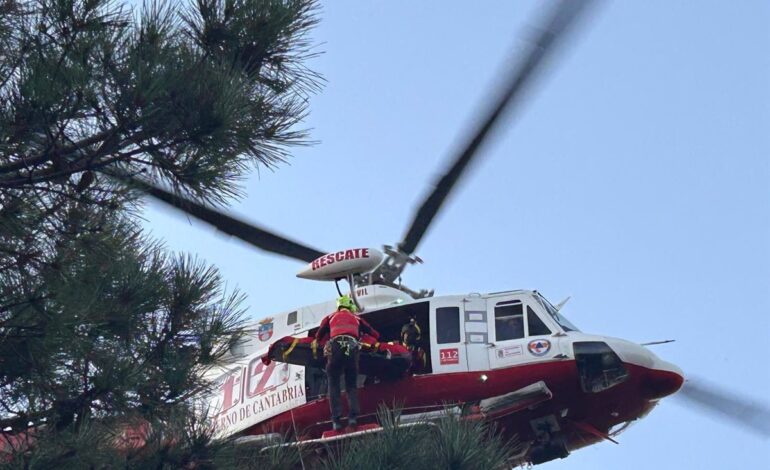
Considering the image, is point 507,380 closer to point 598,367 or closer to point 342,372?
point 598,367

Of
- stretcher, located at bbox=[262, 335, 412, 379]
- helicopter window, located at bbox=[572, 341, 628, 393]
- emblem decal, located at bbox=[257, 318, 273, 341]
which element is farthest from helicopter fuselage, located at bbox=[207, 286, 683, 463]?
emblem decal, located at bbox=[257, 318, 273, 341]

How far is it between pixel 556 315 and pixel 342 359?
7.69 ft

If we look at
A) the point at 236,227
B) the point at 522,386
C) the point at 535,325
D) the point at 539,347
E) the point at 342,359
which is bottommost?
the point at 522,386

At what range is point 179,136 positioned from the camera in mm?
6184

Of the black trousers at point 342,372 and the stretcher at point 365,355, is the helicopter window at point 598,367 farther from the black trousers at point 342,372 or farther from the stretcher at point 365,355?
the black trousers at point 342,372

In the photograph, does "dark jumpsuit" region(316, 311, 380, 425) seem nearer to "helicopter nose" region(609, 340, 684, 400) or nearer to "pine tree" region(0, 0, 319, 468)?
"helicopter nose" region(609, 340, 684, 400)

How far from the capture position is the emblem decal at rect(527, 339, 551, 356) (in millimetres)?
11633

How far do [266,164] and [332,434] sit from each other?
5.18 m

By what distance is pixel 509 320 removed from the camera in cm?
1208

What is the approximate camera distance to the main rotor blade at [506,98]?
344 inches

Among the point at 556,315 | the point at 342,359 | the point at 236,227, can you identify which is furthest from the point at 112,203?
the point at 556,315

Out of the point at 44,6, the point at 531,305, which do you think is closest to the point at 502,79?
the point at 531,305

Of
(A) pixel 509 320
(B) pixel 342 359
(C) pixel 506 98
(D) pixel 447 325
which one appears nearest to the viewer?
(C) pixel 506 98

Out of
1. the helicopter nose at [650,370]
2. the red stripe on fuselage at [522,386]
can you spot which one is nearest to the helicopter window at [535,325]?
the red stripe on fuselage at [522,386]
